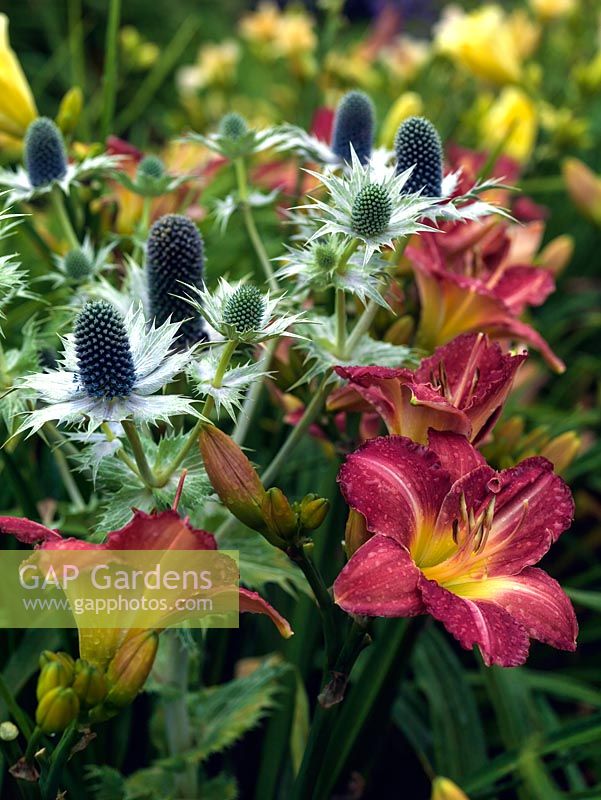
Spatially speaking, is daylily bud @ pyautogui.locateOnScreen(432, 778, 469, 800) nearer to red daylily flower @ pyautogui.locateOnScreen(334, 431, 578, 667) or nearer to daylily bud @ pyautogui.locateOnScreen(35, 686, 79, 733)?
red daylily flower @ pyautogui.locateOnScreen(334, 431, 578, 667)

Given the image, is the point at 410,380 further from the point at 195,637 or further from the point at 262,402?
the point at 262,402

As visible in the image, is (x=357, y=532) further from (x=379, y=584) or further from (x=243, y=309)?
(x=243, y=309)

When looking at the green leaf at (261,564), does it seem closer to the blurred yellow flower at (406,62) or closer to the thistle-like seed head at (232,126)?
the thistle-like seed head at (232,126)

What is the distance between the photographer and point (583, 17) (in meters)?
2.29

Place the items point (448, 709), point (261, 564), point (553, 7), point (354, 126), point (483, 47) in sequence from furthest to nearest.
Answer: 1. point (553, 7)
2. point (483, 47)
3. point (448, 709)
4. point (354, 126)
5. point (261, 564)

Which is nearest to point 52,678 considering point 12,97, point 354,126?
point 354,126

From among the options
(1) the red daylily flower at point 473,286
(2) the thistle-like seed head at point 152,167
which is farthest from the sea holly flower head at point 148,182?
(1) the red daylily flower at point 473,286

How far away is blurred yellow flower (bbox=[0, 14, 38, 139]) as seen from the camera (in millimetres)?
1007

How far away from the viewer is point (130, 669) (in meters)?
0.55

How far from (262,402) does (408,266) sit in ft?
1.08

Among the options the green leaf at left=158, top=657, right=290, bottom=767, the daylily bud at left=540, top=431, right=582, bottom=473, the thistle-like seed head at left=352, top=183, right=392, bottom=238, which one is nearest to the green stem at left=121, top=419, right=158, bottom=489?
the thistle-like seed head at left=352, top=183, right=392, bottom=238

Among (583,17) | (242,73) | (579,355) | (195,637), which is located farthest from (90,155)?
(242,73)

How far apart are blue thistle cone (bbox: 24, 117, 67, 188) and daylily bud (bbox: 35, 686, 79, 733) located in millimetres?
509

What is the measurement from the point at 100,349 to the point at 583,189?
1.28 meters
